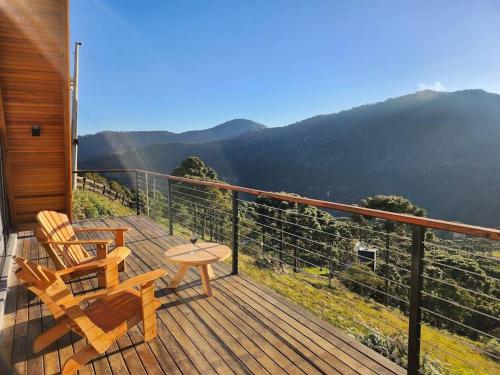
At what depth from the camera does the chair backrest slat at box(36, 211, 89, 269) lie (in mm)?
3100

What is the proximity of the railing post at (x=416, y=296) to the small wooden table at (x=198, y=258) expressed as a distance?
170 cm

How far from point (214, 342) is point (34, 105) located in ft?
13.4

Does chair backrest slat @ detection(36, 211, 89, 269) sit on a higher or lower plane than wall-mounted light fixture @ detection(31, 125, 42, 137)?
lower

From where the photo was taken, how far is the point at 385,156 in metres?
72.1

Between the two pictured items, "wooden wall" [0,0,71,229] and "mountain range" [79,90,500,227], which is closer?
"wooden wall" [0,0,71,229]

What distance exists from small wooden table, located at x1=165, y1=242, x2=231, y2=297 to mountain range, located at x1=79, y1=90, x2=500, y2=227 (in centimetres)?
4902

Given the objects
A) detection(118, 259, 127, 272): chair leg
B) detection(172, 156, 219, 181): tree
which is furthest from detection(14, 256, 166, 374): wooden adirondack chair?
detection(172, 156, 219, 181): tree

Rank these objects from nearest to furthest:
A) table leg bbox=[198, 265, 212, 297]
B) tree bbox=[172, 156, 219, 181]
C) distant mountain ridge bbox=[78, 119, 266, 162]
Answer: table leg bbox=[198, 265, 212, 297]
tree bbox=[172, 156, 219, 181]
distant mountain ridge bbox=[78, 119, 266, 162]

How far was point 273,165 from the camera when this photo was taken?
75.5 m

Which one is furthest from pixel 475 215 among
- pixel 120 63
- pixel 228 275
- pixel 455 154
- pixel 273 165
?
pixel 228 275

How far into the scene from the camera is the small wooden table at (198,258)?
9.95 feet

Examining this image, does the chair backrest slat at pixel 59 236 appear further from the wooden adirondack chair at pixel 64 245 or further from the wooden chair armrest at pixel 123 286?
the wooden chair armrest at pixel 123 286

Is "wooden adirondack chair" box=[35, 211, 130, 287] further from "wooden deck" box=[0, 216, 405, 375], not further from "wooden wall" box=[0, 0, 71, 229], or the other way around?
"wooden wall" box=[0, 0, 71, 229]

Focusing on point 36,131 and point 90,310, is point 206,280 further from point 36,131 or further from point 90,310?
point 36,131
